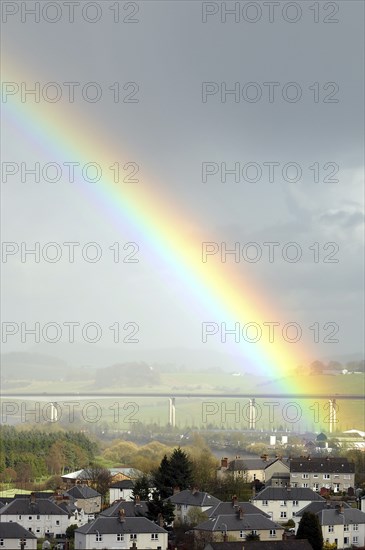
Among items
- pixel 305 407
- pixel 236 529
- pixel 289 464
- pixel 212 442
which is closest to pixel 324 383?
pixel 305 407

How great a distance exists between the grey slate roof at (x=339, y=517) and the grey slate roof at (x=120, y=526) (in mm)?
5285

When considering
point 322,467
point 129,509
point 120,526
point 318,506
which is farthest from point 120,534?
point 322,467

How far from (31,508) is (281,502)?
Result: 8.97 metres

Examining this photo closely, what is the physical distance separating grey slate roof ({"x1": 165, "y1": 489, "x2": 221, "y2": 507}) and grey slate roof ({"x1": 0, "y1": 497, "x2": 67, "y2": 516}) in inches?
147

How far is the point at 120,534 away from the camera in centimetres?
2983

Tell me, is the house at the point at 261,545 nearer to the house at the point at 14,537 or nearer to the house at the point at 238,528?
the house at the point at 238,528

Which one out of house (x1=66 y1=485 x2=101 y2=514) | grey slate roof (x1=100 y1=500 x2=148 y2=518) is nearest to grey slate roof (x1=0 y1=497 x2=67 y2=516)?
grey slate roof (x1=100 y1=500 x2=148 y2=518)

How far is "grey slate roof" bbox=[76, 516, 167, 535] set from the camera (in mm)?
29781

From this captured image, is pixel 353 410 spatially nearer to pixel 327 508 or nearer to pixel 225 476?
pixel 225 476

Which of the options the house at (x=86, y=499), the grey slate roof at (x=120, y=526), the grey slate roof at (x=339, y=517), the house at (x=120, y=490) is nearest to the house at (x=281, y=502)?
the grey slate roof at (x=339, y=517)

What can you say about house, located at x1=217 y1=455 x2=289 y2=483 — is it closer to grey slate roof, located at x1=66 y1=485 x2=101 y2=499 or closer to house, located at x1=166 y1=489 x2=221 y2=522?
grey slate roof, located at x1=66 y1=485 x2=101 y2=499

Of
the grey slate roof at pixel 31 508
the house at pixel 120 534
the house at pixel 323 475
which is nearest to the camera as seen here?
the house at pixel 120 534

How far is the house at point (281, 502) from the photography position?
38.1 metres

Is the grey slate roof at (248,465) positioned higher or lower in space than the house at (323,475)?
higher
